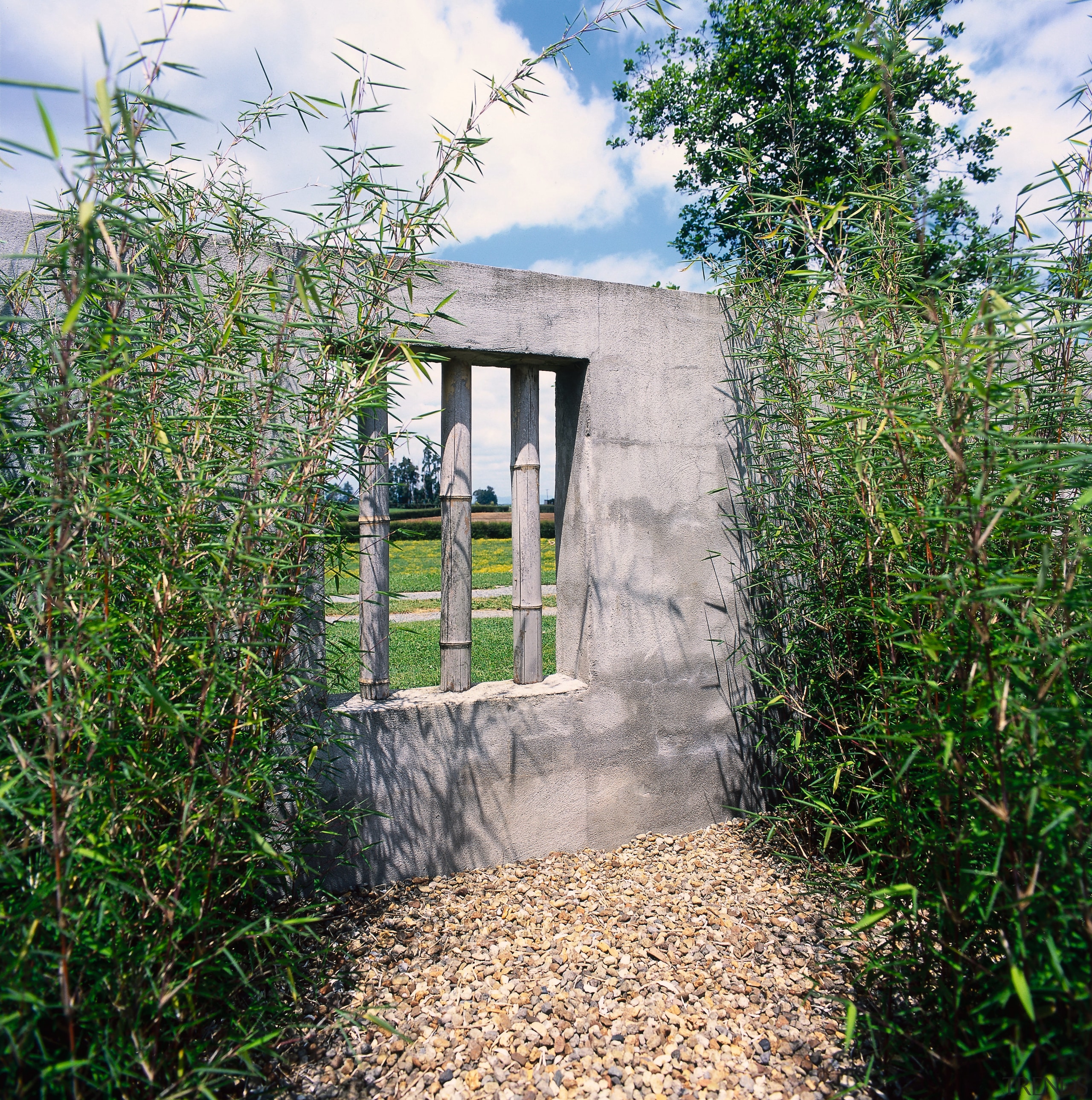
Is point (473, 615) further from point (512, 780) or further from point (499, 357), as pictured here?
point (499, 357)

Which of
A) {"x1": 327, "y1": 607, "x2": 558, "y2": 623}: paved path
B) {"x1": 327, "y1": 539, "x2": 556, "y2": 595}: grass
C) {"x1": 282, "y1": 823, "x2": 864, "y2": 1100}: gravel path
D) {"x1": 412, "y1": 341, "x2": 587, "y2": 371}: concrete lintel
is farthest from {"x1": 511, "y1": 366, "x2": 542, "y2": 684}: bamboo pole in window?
{"x1": 327, "y1": 539, "x2": 556, "y2": 595}: grass

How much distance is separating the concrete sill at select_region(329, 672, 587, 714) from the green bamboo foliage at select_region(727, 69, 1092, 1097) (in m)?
0.82

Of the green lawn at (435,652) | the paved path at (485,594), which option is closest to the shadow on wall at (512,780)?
the green lawn at (435,652)

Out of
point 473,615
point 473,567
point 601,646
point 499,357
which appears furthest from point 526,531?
point 473,567

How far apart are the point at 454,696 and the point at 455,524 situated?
672 mm

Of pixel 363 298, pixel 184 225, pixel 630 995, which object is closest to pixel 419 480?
pixel 363 298

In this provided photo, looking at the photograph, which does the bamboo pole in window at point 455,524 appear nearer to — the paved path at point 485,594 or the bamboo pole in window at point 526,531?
the bamboo pole in window at point 526,531

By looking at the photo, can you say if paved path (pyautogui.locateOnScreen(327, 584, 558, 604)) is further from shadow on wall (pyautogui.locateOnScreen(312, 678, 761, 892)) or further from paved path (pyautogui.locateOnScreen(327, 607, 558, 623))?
shadow on wall (pyautogui.locateOnScreen(312, 678, 761, 892))

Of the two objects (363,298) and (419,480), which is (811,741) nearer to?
(419,480)

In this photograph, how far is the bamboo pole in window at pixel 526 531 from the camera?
2.87 m

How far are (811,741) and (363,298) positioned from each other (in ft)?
Result: 7.95

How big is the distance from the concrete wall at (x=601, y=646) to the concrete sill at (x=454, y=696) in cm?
1

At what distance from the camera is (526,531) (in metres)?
2.91

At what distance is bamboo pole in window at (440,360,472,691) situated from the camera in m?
2.72
